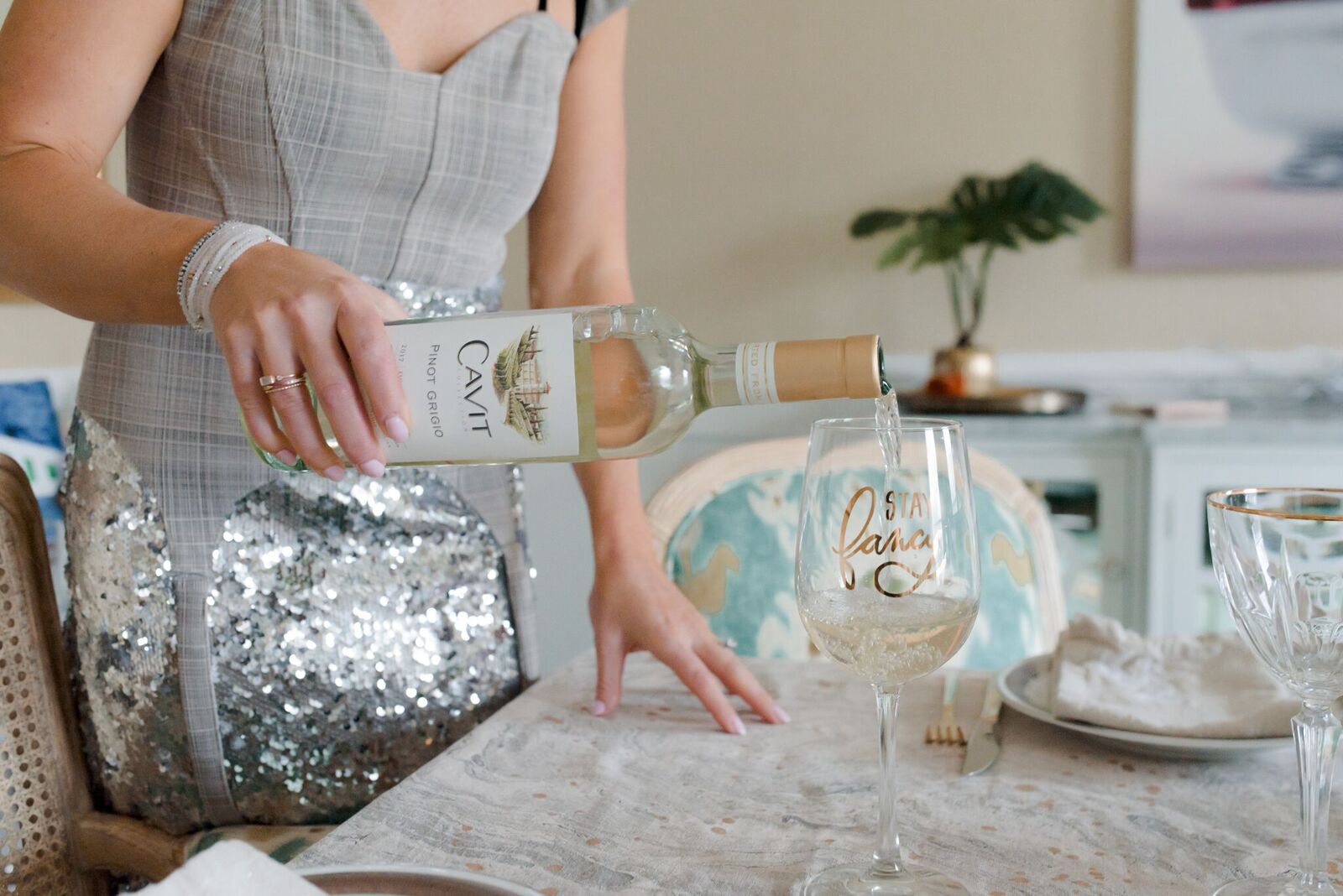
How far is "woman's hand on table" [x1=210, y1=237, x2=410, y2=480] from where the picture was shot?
1.89 feet

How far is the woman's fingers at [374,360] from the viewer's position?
57 cm

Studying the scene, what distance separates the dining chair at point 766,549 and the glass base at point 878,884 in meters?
0.71

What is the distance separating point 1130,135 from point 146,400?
2.54 meters

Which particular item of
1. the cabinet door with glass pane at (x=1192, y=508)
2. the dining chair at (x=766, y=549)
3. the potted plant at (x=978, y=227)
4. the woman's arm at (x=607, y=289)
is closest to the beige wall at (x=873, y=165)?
the potted plant at (x=978, y=227)

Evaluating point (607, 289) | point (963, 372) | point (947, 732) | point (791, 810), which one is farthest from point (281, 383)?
point (963, 372)

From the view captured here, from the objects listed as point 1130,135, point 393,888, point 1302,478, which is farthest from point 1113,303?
point 393,888

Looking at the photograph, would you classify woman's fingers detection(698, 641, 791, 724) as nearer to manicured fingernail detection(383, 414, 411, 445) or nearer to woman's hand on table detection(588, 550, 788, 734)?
woman's hand on table detection(588, 550, 788, 734)

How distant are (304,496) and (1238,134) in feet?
8.34

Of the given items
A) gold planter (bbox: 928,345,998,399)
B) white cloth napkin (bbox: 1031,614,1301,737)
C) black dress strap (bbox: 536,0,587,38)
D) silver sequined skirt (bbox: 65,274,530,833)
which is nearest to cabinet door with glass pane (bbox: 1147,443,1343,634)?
gold planter (bbox: 928,345,998,399)

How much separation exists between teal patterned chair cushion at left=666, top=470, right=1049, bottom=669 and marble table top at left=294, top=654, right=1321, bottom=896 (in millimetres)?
440

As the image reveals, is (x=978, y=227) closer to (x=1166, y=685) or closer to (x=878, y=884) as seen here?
(x=1166, y=685)

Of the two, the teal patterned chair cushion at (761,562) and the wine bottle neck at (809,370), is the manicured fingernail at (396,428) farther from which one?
the teal patterned chair cushion at (761,562)

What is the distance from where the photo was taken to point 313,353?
58 centimetres

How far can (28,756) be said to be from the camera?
2.92 feet
